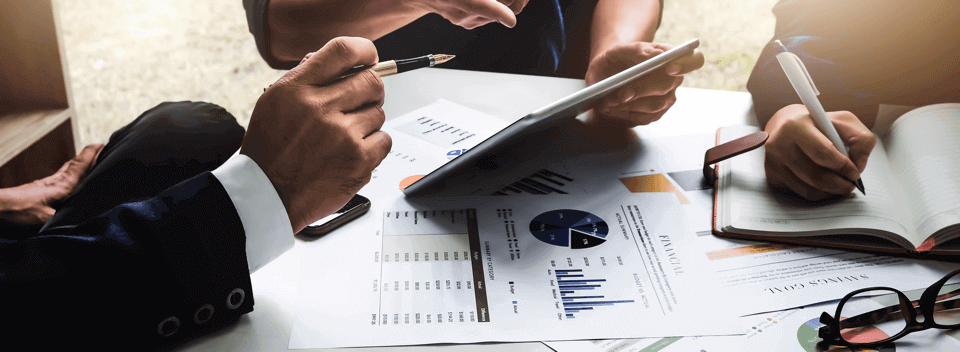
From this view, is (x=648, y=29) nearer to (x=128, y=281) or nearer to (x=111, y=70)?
(x=128, y=281)

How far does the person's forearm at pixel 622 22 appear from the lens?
1.20 m

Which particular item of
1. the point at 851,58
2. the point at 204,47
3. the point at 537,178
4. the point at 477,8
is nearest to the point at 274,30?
the point at 477,8

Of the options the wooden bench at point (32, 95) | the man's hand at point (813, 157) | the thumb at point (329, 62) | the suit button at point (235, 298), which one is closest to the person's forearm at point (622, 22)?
the man's hand at point (813, 157)

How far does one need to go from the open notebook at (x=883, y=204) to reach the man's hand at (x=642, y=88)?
149mm

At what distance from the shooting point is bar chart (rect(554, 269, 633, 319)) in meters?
0.64

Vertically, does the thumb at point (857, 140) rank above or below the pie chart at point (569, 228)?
above

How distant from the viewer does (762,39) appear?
344cm

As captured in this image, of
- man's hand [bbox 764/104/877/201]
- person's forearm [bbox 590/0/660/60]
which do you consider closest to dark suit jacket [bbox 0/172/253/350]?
man's hand [bbox 764/104/877/201]

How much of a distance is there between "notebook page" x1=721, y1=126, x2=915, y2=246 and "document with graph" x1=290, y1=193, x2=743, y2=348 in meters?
0.09

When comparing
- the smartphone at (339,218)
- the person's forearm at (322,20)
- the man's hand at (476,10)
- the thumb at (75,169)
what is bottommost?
the thumb at (75,169)

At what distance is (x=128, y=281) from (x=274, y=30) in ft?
1.98

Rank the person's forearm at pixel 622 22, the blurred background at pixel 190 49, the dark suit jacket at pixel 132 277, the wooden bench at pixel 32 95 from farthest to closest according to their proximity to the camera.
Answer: the blurred background at pixel 190 49 → the wooden bench at pixel 32 95 → the person's forearm at pixel 622 22 → the dark suit jacket at pixel 132 277

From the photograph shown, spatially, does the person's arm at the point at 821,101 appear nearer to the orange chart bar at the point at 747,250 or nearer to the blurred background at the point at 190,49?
the orange chart bar at the point at 747,250

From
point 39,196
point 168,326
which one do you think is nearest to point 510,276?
point 168,326
